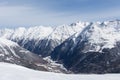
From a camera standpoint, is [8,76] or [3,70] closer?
[8,76]

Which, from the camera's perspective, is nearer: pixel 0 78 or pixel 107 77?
pixel 0 78

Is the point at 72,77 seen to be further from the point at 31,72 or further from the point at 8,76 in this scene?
the point at 8,76

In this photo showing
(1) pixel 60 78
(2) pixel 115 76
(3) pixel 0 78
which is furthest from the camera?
(2) pixel 115 76

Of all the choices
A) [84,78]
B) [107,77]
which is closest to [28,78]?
[84,78]

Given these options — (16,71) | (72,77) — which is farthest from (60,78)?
(16,71)

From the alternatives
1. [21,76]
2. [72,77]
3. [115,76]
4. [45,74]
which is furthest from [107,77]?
[21,76]

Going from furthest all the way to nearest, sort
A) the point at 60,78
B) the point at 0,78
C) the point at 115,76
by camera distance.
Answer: the point at 115,76, the point at 60,78, the point at 0,78

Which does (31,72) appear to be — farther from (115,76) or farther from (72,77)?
(115,76)

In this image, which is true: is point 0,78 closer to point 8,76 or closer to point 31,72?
point 8,76
